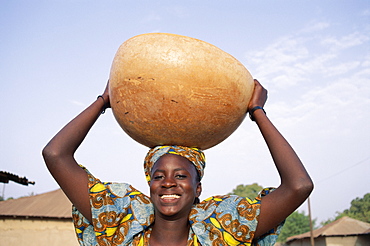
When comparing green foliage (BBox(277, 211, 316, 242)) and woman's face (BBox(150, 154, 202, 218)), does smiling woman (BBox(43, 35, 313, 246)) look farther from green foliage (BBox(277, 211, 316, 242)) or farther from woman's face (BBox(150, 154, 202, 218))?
green foliage (BBox(277, 211, 316, 242))

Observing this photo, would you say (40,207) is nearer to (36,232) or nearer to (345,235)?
(36,232)

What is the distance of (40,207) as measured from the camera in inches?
535

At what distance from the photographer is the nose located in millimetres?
1924

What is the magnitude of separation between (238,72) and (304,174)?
63 centimetres

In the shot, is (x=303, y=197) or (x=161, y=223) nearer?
(x=303, y=197)

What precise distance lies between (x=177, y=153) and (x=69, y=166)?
0.60 meters

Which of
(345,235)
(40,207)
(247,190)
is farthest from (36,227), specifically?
(247,190)

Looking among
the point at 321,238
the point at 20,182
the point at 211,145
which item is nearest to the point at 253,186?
the point at 321,238

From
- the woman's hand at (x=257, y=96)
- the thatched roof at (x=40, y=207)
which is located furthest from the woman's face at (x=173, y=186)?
the thatched roof at (x=40, y=207)

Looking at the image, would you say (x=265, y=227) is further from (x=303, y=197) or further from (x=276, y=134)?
(x=276, y=134)

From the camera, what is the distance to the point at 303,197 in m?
1.78

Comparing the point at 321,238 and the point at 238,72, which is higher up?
the point at 321,238

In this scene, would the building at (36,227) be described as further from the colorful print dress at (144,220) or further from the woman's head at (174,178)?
the woman's head at (174,178)

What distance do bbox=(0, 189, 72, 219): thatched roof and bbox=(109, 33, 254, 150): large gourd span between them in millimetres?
12036
